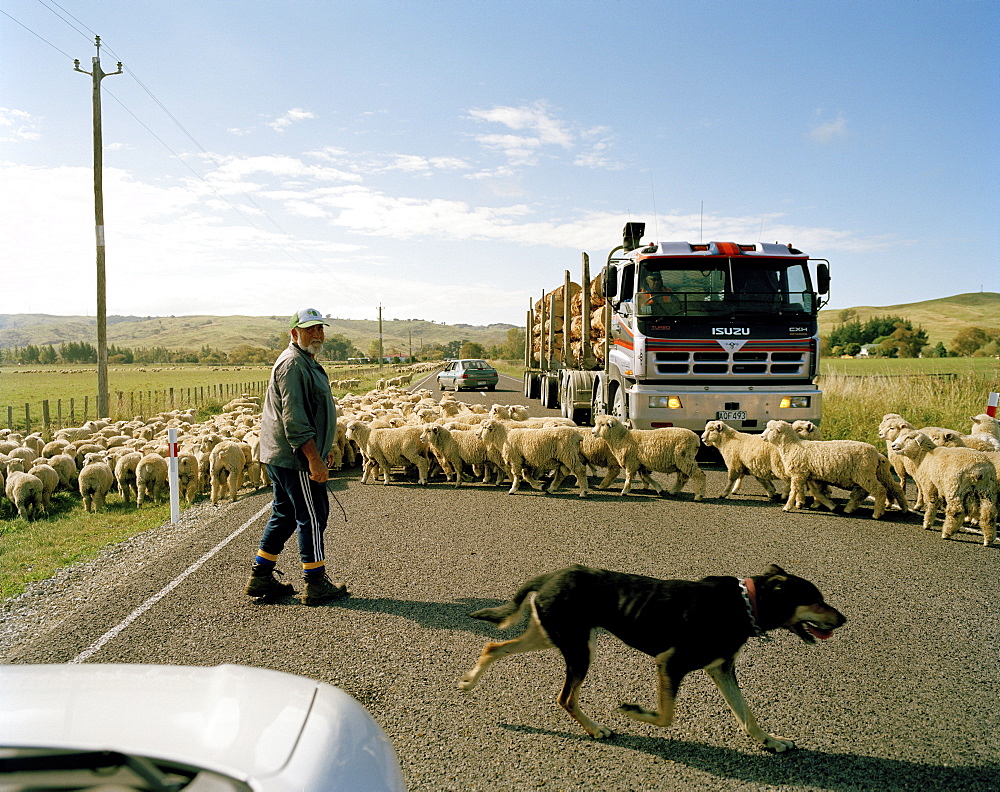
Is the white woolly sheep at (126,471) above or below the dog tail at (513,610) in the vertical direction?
below

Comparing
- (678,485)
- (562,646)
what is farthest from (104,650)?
(678,485)

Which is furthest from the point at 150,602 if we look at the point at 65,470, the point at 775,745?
the point at 65,470

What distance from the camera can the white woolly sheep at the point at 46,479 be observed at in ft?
34.9

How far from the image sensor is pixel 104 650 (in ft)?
15.3

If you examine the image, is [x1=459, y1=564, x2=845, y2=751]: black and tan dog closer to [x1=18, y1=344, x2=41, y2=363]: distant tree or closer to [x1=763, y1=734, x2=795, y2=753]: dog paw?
[x1=763, y1=734, x2=795, y2=753]: dog paw

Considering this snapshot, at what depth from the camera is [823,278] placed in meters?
11.6

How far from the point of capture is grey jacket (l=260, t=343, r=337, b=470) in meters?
5.51

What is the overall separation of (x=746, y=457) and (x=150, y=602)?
7.26m

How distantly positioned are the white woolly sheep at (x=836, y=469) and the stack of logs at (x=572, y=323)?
6.17 m

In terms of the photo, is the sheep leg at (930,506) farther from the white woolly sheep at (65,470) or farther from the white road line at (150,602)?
the white woolly sheep at (65,470)

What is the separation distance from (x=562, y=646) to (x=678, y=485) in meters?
6.85

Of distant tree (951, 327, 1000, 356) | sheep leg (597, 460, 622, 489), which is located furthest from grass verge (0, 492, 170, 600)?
distant tree (951, 327, 1000, 356)

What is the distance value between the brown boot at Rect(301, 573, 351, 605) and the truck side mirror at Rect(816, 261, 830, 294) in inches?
372

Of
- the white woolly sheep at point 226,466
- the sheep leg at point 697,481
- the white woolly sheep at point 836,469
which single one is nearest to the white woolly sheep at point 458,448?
the white woolly sheep at point 226,466
